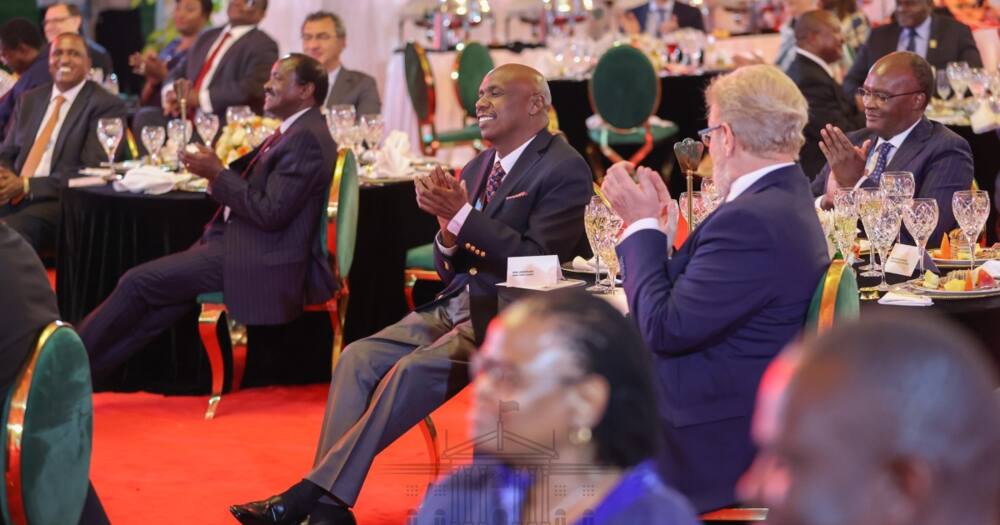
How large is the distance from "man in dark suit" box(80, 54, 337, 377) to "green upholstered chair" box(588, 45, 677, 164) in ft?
13.5

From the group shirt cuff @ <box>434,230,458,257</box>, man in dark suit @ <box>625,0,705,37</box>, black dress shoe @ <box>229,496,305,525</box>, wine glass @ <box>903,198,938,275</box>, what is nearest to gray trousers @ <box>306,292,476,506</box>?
black dress shoe @ <box>229,496,305,525</box>

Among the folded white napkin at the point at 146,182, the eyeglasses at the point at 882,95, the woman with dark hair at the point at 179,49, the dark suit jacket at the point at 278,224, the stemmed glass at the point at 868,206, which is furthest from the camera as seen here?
the woman with dark hair at the point at 179,49

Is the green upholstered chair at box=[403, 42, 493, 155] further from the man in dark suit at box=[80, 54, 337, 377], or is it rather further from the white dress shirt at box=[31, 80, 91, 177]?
the man in dark suit at box=[80, 54, 337, 377]

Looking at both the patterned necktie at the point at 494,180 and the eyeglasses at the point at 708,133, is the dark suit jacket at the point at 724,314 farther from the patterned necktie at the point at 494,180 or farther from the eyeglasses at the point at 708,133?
the patterned necktie at the point at 494,180

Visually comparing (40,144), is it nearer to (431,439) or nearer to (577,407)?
(431,439)

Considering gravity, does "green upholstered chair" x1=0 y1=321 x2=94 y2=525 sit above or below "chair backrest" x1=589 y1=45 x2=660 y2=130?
below

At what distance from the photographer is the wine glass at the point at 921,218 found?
3824 mm

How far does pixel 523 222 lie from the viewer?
412 cm

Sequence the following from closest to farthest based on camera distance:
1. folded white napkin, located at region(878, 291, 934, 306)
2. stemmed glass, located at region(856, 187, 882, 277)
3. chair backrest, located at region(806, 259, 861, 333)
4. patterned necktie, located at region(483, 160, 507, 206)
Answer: chair backrest, located at region(806, 259, 861, 333), folded white napkin, located at region(878, 291, 934, 306), stemmed glass, located at region(856, 187, 882, 277), patterned necktie, located at region(483, 160, 507, 206)

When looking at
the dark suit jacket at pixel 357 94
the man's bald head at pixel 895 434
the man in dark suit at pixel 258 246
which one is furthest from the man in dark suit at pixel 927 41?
the man's bald head at pixel 895 434

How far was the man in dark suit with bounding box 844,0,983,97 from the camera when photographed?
27.1 ft

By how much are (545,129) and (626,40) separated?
6.18 meters

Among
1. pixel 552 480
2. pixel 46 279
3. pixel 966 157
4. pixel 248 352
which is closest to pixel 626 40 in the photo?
pixel 248 352

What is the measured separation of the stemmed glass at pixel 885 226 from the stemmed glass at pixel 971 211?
0.72 feet
